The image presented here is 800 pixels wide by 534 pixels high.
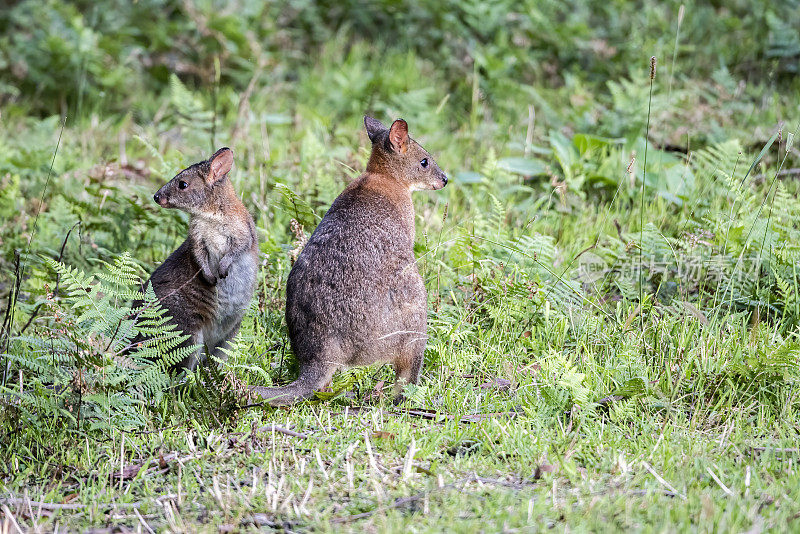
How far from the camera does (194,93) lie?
8.62 meters

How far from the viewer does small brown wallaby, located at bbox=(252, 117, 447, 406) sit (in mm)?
4137

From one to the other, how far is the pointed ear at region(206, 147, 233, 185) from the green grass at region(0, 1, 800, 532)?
0.40 meters

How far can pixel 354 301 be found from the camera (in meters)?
4.14

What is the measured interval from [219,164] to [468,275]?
59.1 inches

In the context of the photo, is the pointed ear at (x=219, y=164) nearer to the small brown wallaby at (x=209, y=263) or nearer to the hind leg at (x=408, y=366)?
the small brown wallaby at (x=209, y=263)

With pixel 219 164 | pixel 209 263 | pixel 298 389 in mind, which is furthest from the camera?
pixel 219 164

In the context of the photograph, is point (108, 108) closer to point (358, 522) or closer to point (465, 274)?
point (465, 274)

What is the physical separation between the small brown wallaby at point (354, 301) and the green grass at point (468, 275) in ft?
0.49

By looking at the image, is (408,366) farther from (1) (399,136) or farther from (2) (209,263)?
(1) (399,136)

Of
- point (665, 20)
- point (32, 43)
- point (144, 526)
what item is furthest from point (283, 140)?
point (144, 526)

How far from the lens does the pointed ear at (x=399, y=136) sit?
4.82 metres

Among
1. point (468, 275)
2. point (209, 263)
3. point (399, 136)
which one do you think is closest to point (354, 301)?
point (209, 263)

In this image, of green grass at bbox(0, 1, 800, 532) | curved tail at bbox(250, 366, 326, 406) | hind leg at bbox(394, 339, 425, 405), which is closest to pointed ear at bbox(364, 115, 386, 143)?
green grass at bbox(0, 1, 800, 532)

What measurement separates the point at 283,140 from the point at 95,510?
470 cm
